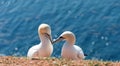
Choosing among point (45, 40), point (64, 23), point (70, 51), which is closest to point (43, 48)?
point (45, 40)

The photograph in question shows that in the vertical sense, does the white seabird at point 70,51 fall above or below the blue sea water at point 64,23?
below

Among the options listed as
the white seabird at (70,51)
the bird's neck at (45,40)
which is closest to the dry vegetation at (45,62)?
the white seabird at (70,51)

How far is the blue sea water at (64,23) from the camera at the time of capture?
24922 mm

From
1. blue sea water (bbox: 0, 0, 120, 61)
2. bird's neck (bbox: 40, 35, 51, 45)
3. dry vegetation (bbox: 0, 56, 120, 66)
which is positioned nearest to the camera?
dry vegetation (bbox: 0, 56, 120, 66)

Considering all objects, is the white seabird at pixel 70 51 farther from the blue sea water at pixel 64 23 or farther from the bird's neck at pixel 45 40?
the blue sea water at pixel 64 23

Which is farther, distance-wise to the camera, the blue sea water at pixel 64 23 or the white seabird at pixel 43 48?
the blue sea water at pixel 64 23

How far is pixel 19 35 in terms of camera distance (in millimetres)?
27625

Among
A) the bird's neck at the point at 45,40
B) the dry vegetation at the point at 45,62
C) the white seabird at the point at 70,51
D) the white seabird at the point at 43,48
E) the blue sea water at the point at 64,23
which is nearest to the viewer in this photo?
the dry vegetation at the point at 45,62

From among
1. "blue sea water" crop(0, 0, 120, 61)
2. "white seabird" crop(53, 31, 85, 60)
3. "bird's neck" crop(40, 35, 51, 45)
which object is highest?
"blue sea water" crop(0, 0, 120, 61)

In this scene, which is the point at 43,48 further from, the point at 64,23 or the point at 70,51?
the point at 64,23

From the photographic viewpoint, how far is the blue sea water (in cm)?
2492

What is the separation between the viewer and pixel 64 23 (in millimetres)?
27906

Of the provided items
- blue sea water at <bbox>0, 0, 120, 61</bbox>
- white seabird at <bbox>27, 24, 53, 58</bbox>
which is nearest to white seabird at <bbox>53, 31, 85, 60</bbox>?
white seabird at <bbox>27, 24, 53, 58</bbox>

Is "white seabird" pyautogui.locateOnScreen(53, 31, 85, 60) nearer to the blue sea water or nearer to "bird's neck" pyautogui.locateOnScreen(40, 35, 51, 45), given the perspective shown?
"bird's neck" pyautogui.locateOnScreen(40, 35, 51, 45)
